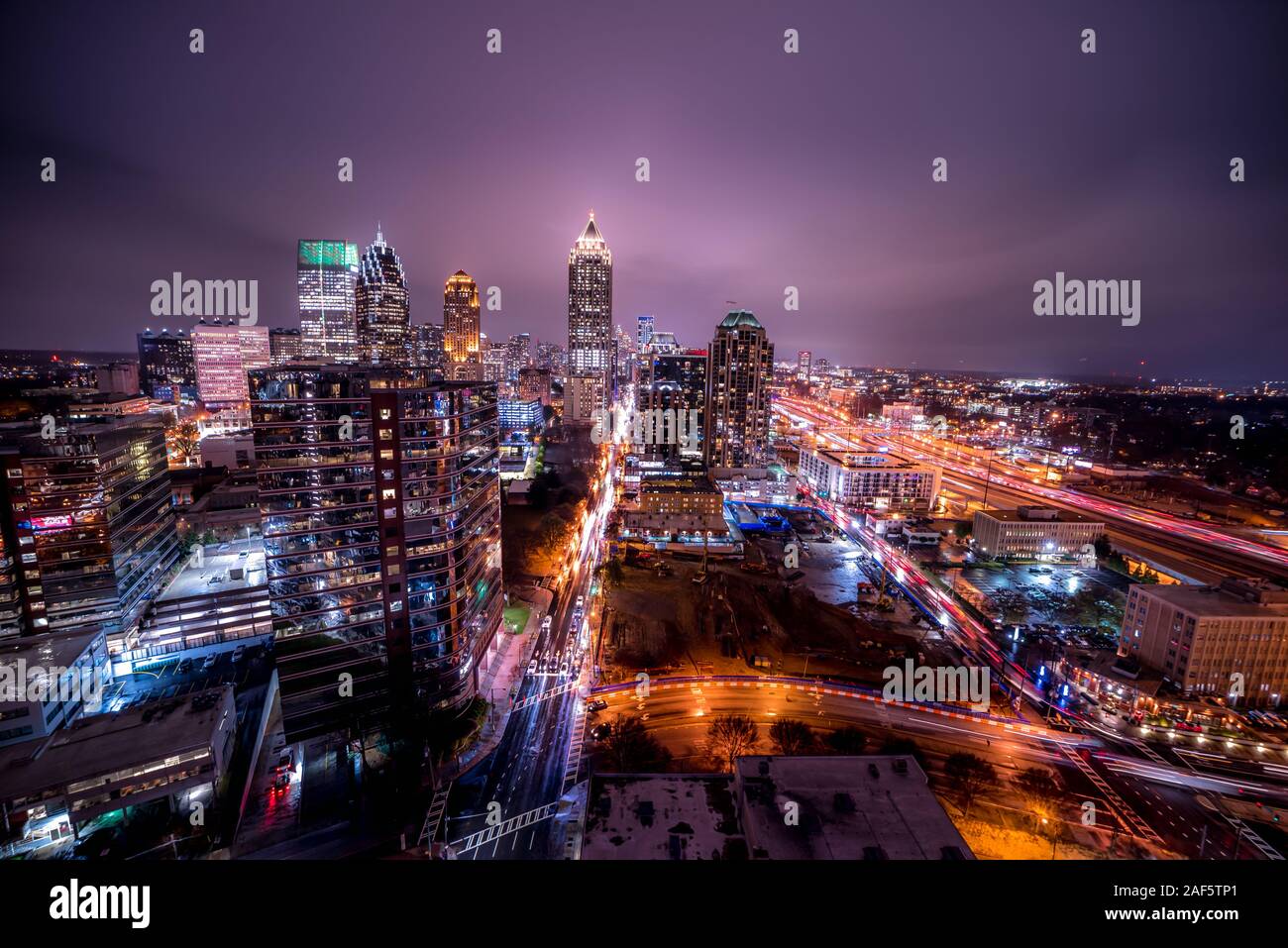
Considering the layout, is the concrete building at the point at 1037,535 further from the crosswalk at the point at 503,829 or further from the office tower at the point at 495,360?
the office tower at the point at 495,360

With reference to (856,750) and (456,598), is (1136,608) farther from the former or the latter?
(456,598)

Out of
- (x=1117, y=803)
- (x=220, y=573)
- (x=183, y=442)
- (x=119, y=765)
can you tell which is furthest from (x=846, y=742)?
(x=183, y=442)

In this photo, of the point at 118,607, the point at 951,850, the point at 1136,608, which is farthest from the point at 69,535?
the point at 1136,608

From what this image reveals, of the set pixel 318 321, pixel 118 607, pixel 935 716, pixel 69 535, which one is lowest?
pixel 935 716

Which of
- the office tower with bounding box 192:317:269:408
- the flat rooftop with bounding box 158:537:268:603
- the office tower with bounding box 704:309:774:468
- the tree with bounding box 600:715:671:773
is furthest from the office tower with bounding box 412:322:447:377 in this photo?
the tree with bounding box 600:715:671:773

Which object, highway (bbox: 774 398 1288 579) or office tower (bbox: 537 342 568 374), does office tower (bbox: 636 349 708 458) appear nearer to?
highway (bbox: 774 398 1288 579)

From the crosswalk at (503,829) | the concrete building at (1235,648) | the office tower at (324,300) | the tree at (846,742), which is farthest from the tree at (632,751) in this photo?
the office tower at (324,300)

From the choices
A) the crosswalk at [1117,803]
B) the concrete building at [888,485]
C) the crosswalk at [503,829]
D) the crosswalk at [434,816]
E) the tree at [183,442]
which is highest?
the tree at [183,442]

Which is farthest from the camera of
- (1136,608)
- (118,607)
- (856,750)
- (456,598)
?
(1136,608)
